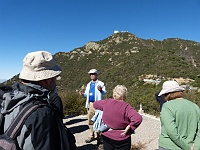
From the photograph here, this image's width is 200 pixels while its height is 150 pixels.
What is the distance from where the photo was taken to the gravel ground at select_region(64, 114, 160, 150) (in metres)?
5.52

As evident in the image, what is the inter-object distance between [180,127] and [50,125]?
1.55 metres

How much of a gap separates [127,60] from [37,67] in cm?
A: 5571

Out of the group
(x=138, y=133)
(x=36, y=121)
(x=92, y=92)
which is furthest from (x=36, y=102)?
(x=138, y=133)

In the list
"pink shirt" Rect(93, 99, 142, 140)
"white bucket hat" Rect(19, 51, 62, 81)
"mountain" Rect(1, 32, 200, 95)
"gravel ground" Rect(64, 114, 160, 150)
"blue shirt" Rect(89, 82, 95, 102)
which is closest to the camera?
"white bucket hat" Rect(19, 51, 62, 81)

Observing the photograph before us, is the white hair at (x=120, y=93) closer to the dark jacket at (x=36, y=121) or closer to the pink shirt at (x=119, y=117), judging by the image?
the pink shirt at (x=119, y=117)

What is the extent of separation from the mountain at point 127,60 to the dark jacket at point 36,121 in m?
34.7

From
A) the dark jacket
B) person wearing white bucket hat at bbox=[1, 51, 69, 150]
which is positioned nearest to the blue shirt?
person wearing white bucket hat at bbox=[1, 51, 69, 150]

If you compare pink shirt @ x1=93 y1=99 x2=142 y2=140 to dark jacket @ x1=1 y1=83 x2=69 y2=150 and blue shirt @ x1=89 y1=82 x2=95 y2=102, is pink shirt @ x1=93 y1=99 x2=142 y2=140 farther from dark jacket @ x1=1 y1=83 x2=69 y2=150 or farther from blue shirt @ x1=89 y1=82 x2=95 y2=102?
blue shirt @ x1=89 y1=82 x2=95 y2=102

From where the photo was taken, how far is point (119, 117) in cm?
297

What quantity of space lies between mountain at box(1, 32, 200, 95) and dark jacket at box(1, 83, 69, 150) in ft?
114

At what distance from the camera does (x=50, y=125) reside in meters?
1.43

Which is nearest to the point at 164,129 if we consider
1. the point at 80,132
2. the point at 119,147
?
the point at 119,147

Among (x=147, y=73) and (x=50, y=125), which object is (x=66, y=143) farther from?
(x=147, y=73)

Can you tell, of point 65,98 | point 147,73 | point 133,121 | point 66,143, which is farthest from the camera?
point 147,73
